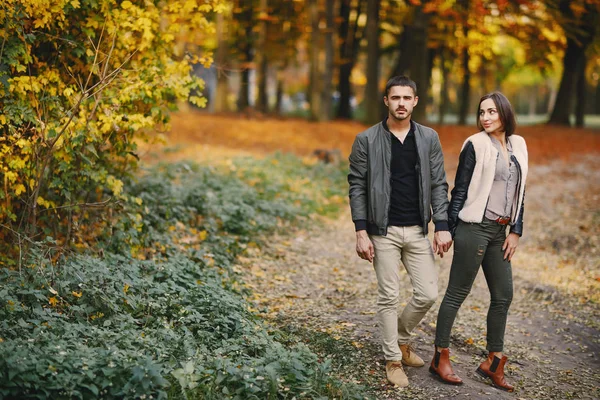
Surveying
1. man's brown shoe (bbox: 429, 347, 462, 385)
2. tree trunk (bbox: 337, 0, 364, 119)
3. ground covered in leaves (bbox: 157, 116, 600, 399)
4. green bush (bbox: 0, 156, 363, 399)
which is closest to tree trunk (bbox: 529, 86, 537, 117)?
tree trunk (bbox: 337, 0, 364, 119)

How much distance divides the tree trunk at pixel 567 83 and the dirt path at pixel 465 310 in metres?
16.9

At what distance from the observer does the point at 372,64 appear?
79.9ft

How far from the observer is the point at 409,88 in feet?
15.3

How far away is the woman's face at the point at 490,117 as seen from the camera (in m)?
4.86

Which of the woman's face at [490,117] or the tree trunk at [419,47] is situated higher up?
the tree trunk at [419,47]

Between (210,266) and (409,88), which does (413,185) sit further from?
(210,266)

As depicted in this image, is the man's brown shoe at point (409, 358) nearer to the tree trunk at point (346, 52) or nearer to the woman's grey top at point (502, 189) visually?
the woman's grey top at point (502, 189)

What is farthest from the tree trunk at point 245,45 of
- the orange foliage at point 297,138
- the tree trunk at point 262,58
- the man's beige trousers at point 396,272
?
the man's beige trousers at point 396,272

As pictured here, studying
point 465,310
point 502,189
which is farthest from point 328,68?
point 502,189

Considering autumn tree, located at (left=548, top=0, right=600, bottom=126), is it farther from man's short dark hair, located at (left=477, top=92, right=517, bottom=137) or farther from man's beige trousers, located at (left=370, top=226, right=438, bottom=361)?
man's beige trousers, located at (left=370, top=226, right=438, bottom=361)

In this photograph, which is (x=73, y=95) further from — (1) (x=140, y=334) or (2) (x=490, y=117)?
(2) (x=490, y=117)

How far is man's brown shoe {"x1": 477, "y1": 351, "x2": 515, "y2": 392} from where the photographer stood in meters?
5.00

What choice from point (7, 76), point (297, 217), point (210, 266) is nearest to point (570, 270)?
point (297, 217)

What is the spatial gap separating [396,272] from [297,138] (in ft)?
48.3
